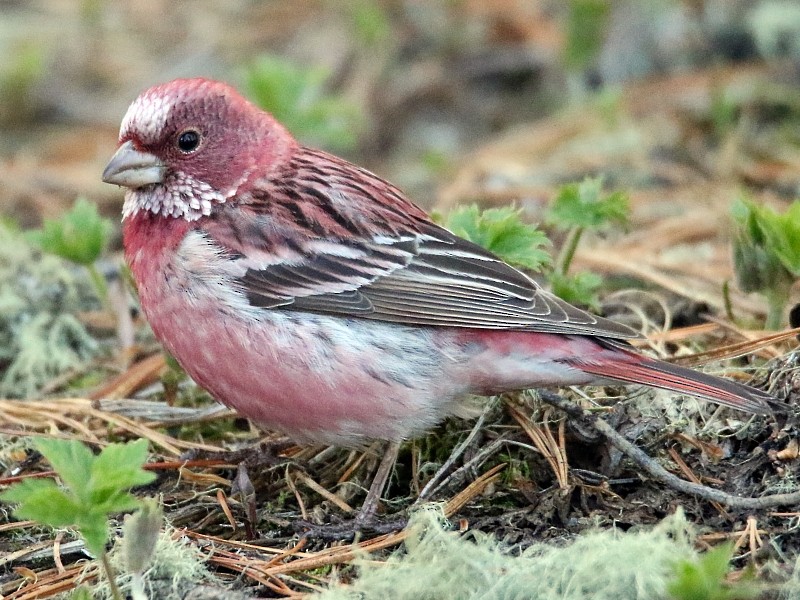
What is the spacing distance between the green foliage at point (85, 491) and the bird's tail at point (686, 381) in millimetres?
1872

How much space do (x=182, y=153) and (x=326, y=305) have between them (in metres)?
0.98

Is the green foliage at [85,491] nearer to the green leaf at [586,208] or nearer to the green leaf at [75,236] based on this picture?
the green leaf at [75,236]

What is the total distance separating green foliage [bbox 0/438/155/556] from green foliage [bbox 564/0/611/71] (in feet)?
19.0

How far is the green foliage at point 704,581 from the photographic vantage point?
3.09 m

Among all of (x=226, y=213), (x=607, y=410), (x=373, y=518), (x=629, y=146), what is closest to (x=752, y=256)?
(x=607, y=410)

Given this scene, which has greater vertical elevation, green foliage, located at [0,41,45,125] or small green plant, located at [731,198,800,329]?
green foliage, located at [0,41,45,125]

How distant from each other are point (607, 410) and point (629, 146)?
11.8 ft

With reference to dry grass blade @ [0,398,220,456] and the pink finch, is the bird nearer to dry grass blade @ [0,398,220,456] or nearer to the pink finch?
the pink finch

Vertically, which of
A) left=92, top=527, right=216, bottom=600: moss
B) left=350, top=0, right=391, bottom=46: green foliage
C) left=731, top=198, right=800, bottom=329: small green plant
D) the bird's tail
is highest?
left=350, top=0, right=391, bottom=46: green foliage

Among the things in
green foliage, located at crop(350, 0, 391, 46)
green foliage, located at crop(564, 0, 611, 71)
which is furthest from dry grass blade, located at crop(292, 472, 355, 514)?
green foliage, located at crop(350, 0, 391, 46)

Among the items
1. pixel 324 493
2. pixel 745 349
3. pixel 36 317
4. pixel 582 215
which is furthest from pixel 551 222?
pixel 36 317

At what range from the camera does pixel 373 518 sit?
431 cm

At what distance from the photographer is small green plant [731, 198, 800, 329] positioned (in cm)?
462

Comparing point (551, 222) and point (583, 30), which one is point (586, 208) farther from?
point (583, 30)
